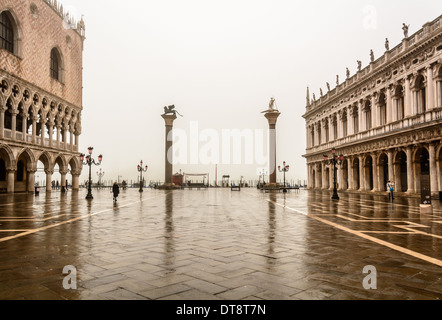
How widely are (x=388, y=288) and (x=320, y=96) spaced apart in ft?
149

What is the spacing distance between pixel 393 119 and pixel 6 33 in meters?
37.2

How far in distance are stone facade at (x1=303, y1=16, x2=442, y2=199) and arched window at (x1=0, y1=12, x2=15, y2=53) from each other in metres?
35.7

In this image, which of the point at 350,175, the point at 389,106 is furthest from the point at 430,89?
the point at 350,175

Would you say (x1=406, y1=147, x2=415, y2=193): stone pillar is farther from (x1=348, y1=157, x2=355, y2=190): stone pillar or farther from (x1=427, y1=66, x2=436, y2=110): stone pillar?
(x1=348, y1=157, x2=355, y2=190): stone pillar

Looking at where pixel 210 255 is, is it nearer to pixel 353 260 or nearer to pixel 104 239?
pixel 353 260

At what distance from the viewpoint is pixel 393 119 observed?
28406 mm

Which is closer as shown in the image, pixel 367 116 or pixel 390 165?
pixel 390 165

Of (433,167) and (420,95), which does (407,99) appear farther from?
(433,167)

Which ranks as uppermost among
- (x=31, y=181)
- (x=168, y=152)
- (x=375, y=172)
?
(x=168, y=152)

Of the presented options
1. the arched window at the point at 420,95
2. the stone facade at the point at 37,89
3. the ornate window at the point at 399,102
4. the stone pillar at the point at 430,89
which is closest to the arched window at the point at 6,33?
the stone facade at the point at 37,89

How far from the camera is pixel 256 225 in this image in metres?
9.09

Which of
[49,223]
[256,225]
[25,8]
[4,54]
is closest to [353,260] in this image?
[256,225]

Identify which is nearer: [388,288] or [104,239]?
[388,288]

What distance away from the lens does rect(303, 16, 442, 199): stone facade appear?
917 inches
